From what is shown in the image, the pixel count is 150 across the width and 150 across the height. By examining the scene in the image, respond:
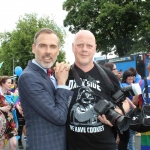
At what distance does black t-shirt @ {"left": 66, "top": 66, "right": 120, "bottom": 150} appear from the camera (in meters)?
2.70

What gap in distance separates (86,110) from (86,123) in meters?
0.12

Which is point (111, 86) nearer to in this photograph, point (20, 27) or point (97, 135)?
point (97, 135)

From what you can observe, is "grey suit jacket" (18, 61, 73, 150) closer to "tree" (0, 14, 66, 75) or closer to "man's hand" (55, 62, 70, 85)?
"man's hand" (55, 62, 70, 85)

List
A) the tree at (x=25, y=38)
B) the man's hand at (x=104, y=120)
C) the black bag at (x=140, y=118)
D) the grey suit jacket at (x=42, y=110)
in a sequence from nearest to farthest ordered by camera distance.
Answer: the grey suit jacket at (x=42, y=110), the man's hand at (x=104, y=120), the black bag at (x=140, y=118), the tree at (x=25, y=38)

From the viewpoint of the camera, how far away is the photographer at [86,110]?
2.70 meters

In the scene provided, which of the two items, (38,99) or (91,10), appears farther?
(91,10)

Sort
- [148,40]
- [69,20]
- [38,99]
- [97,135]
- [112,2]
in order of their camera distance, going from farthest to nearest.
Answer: [69,20] → [112,2] → [148,40] → [97,135] → [38,99]

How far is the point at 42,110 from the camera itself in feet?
7.57

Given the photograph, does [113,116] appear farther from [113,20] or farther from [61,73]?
[113,20]

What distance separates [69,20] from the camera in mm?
32875

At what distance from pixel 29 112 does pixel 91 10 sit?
29851mm

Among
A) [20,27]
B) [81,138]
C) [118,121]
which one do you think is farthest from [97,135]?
[20,27]

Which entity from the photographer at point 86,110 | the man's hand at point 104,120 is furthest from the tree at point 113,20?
the man's hand at point 104,120

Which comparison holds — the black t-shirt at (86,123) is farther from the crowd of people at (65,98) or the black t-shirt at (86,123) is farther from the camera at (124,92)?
the camera at (124,92)
